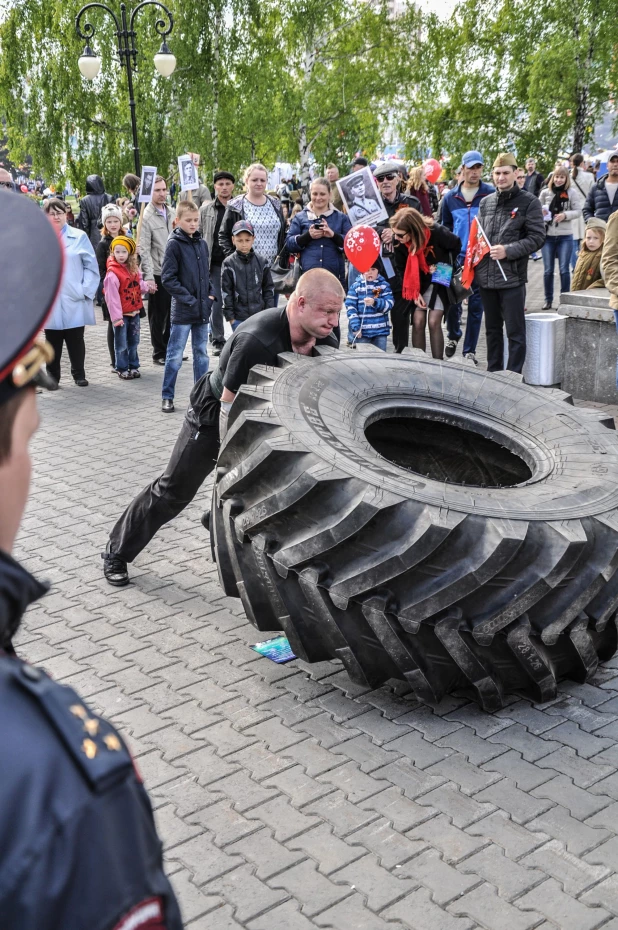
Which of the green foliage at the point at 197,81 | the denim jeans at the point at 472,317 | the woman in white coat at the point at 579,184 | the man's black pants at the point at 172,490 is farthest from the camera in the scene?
the green foliage at the point at 197,81

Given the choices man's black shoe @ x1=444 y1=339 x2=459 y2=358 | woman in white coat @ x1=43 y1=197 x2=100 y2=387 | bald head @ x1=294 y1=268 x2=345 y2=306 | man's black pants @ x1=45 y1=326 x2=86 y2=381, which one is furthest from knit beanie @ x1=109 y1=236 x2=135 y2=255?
bald head @ x1=294 y1=268 x2=345 y2=306

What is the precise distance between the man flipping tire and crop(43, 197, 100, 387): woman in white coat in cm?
544

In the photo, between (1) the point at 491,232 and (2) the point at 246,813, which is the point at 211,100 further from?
(2) the point at 246,813

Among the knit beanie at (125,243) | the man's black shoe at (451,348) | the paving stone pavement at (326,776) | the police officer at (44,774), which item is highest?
the knit beanie at (125,243)

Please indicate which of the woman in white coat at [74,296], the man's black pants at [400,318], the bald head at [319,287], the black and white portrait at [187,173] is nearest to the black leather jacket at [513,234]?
the man's black pants at [400,318]

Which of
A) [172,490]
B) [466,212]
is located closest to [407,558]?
[172,490]

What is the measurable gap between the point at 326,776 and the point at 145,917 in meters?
2.94

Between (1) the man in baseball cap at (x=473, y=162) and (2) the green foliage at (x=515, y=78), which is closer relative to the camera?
(1) the man in baseball cap at (x=473, y=162)

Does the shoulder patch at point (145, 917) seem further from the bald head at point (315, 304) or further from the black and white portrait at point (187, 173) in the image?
the black and white portrait at point (187, 173)

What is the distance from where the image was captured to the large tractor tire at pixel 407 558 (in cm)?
393

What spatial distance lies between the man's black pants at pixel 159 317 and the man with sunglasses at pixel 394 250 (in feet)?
9.71

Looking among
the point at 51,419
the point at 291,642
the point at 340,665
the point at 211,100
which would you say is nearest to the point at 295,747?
the point at 291,642

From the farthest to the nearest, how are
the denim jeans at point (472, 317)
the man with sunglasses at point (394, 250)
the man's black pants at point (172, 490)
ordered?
the denim jeans at point (472, 317)
the man with sunglasses at point (394, 250)
the man's black pants at point (172, 490)

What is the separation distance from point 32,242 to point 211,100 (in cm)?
3404
